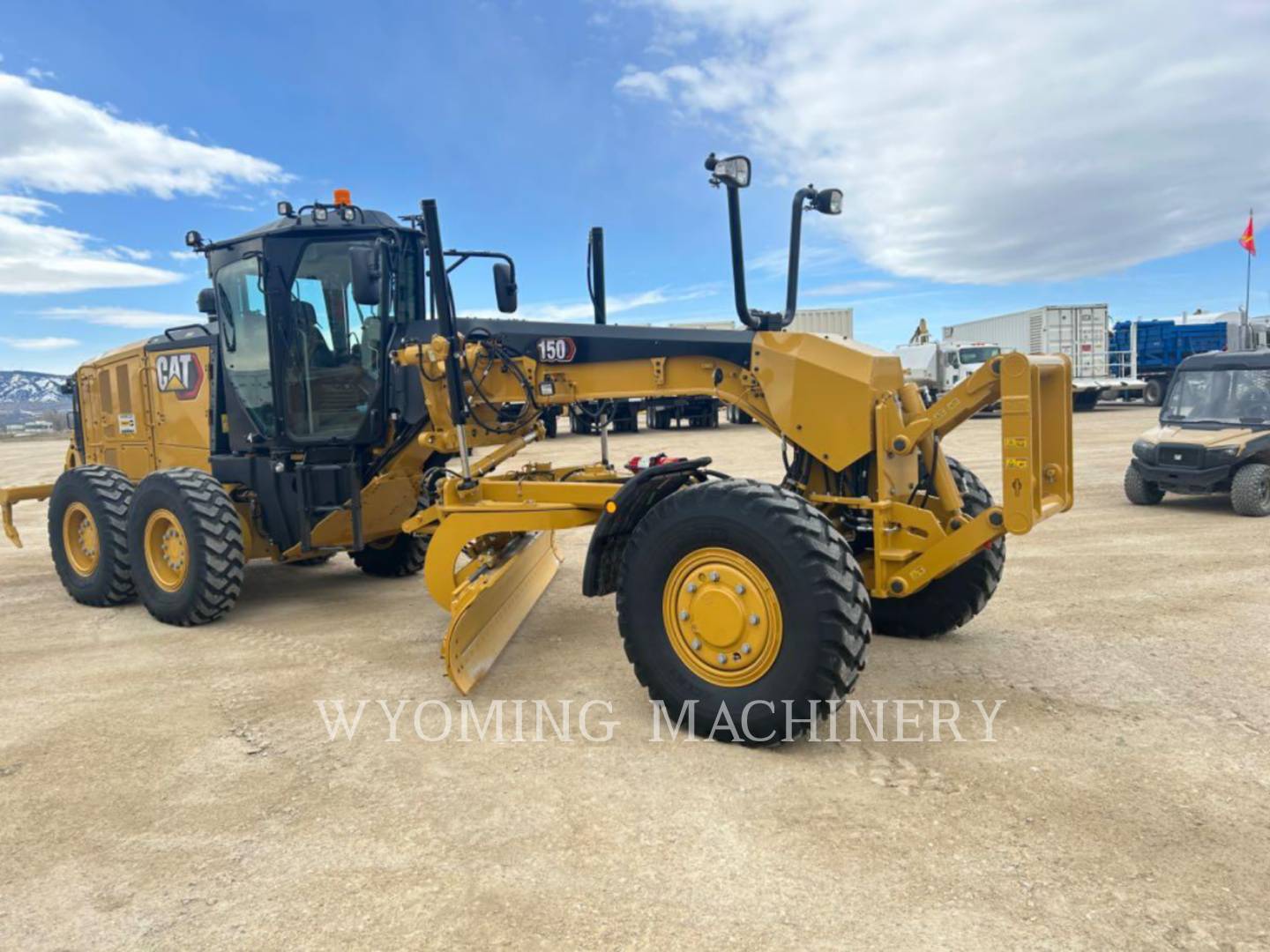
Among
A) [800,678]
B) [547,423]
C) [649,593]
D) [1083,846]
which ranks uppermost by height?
[547,423]

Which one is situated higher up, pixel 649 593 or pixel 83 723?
pixel 649 593

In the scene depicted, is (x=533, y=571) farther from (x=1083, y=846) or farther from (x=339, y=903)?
(x=1083, y=846)

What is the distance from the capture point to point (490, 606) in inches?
194

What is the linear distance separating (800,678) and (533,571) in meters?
3.09

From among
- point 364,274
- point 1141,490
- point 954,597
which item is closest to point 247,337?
point 364,274

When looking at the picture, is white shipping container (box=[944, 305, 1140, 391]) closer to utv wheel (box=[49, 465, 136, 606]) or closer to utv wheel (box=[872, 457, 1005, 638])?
utv wheel (box=[872, 457, 1005, 638])

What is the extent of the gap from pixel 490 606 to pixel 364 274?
6.55 feet

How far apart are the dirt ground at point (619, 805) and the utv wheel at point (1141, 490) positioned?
4854mm

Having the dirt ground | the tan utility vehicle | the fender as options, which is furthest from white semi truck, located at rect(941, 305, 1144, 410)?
the fender

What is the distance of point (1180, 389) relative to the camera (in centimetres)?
1050

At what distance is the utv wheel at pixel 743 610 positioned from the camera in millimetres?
3430

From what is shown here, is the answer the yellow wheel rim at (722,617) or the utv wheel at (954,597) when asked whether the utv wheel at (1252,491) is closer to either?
the utv wheel at (954,597)

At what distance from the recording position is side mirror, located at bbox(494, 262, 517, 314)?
5387 millimetres

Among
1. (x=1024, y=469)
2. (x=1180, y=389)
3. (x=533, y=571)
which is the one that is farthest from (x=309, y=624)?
(x=1180, y=389)
